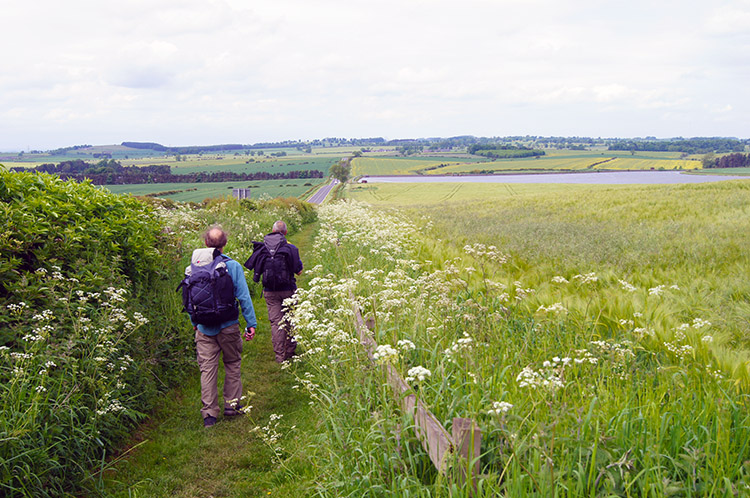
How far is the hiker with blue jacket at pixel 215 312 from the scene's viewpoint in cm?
602

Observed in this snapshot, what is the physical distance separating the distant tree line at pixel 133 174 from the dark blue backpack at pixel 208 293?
29.6 feet

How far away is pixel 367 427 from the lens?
4.15 meters

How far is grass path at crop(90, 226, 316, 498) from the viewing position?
15.7ft

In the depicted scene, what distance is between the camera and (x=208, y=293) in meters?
6.01

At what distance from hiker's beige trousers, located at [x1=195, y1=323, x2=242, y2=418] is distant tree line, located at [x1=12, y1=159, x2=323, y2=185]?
909 cm

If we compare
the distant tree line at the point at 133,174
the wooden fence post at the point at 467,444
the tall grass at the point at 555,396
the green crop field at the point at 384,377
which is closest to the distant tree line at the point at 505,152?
the distant tree line at the point at 133,174

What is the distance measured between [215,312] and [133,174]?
128 ft

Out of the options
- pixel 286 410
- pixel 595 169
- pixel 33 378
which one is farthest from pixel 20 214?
pixel 595 169

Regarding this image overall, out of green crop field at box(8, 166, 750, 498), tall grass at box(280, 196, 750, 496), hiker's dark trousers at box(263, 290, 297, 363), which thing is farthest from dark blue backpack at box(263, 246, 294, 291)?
tall grass at box(280, 196, 750, 496)

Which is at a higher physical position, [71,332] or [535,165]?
[535,165]

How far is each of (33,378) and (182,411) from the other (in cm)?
251

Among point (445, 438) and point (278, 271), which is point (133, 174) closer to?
point (278, 271)

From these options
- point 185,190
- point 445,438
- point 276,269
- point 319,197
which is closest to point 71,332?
point 276,269

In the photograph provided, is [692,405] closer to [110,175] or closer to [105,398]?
[105,398]
